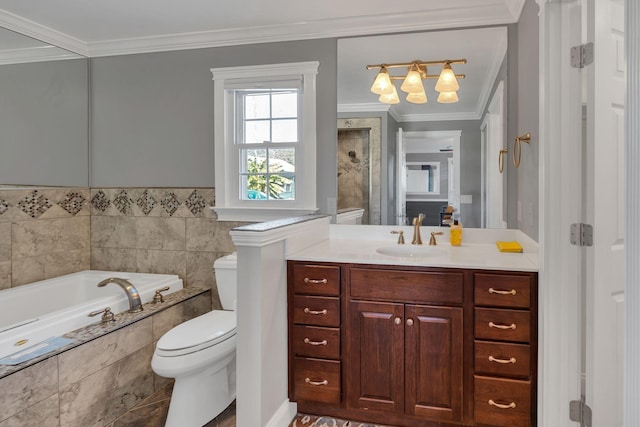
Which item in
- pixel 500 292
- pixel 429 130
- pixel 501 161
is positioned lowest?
pixel 500 292

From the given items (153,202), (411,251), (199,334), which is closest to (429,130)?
(411,251)

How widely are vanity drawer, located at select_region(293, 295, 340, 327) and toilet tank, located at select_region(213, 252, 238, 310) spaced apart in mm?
699

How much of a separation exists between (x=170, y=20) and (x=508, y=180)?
7.93 feet

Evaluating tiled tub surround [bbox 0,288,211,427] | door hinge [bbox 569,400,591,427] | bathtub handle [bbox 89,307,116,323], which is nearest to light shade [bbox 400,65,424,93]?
door hinge [bbox 569,400,591,427]

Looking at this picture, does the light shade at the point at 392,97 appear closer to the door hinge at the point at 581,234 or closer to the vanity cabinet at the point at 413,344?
the vanity cabinet at the point at 413,344

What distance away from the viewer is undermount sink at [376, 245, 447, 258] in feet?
8.12

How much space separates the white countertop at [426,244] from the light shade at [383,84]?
896 mm

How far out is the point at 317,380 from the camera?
222 cm

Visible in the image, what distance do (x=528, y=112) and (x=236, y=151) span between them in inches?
75.7

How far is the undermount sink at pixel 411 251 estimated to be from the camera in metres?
2.47

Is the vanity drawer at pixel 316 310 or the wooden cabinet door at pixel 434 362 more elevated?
the vanity drawer at pixel 316 310

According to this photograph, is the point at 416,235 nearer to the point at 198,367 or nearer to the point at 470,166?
the point at 470,166

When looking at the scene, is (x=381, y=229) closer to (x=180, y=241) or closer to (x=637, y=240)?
(x=180, y=241)

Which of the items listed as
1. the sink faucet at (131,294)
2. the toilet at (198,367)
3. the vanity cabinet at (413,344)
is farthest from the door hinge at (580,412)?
the sink faucet at (131,294)
